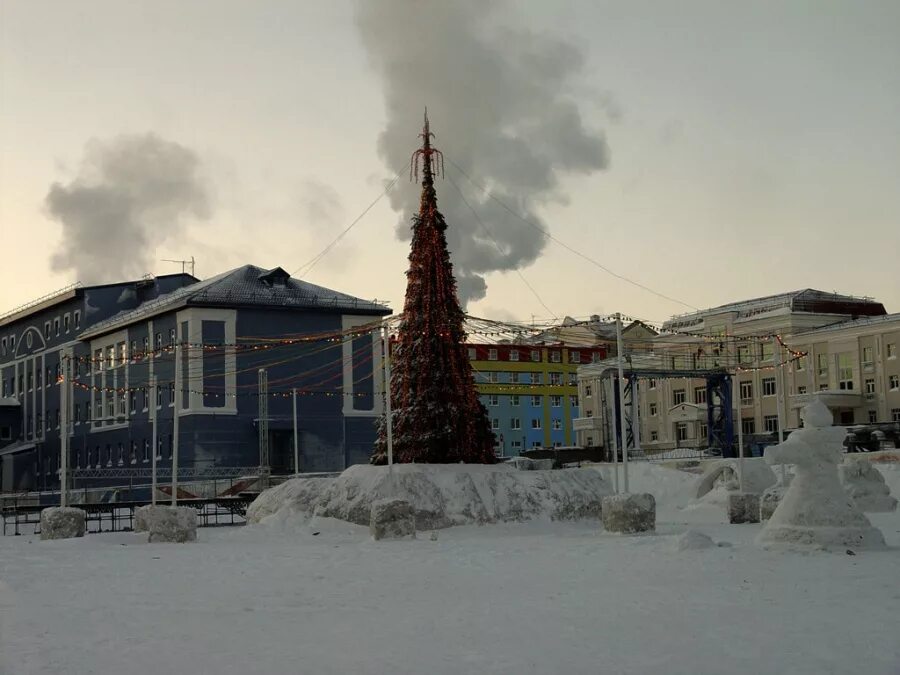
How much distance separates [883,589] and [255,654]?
729 cm

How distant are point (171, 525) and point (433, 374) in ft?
23.8

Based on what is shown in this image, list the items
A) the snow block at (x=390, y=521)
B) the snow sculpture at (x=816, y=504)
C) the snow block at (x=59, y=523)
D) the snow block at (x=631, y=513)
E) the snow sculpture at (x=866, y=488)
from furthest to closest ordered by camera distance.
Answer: the snow sculpture at (x=866, y=488)
the snow block at (x=59, y=523)
the snow block at (x=390, y=521)
the snow block at (x=631, y=513)
the snow sculpture at (x=816, y=504)

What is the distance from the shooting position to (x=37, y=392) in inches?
3093

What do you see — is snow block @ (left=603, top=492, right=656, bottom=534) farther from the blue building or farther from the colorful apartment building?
the colorful apartment building

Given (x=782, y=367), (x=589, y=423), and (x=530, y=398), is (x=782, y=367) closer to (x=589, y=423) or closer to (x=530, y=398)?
(x=589, y=423)

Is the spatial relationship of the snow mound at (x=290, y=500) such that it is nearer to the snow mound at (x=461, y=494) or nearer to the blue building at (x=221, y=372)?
the snow mound at (x=461, y=494)

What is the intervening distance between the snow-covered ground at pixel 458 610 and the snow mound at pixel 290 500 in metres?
5.66

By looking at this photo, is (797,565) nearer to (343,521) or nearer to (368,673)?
(368,673)

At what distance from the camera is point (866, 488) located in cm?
3091

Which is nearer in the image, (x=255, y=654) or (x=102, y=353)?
(x=255, y=654)

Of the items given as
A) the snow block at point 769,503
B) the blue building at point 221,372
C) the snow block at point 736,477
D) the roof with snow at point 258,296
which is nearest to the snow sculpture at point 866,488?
the snow block at point 736,477

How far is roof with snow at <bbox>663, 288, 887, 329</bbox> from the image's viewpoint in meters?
76.8

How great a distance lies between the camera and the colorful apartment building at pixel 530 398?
110875 millimetres

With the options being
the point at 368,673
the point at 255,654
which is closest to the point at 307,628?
the point at 255,654
